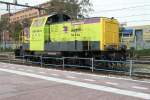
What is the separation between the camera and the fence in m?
17.1

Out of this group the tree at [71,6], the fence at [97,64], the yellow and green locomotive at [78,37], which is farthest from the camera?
the tree at [71,6]

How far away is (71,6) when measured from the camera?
Answer: 48469 millimetres

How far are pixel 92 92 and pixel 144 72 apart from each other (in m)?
5.60

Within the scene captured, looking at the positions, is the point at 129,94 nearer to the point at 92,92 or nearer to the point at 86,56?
the point at 92,92

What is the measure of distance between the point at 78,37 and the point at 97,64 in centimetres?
289

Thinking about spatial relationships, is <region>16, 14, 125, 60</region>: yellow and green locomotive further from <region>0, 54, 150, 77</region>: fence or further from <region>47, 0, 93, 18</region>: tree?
<region>47, 0, 93, 18</region>: tree

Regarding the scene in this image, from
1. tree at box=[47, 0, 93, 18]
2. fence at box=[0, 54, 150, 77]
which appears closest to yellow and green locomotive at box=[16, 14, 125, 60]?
fence at box=[0, 54, 150, 77]

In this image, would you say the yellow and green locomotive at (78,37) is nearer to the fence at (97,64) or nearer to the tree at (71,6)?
the fence at (97,64)

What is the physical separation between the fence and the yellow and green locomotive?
494mm

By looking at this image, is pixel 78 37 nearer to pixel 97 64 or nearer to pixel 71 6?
pixel 97 64

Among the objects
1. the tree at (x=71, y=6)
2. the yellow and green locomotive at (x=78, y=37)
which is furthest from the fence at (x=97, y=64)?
the tree at (x=71, y=6)

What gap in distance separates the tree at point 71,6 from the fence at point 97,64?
22.1m

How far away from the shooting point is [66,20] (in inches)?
940

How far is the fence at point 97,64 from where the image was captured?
56.1 feet
